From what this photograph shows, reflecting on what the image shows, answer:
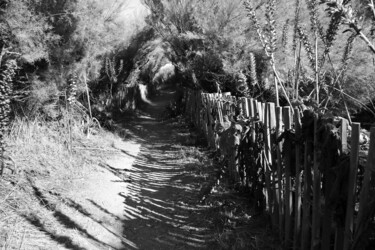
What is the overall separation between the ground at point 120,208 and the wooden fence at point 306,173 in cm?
43

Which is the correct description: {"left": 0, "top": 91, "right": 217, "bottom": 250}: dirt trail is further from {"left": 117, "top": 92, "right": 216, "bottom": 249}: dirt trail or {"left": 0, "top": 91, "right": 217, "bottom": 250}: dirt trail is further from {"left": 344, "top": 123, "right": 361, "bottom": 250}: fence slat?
{"left": 344, "top": 123, "right": 361, "bottom": 250}: fence slat

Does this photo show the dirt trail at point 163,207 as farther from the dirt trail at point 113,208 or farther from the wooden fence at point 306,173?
the wooden fence at point 306,173

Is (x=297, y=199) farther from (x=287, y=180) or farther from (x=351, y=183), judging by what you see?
(x=351, y=183)

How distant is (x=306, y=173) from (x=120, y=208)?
2794 millimetres

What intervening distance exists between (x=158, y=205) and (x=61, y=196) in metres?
1.36

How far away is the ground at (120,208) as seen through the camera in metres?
3.56

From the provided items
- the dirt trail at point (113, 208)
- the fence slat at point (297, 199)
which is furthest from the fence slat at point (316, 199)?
the dirt trail at point (113, 208)

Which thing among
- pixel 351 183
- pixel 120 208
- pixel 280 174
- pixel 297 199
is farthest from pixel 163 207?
pixel 351 183

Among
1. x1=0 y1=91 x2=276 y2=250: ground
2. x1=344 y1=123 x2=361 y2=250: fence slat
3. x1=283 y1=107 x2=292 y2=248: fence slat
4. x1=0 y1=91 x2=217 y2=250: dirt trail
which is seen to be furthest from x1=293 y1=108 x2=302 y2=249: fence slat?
x1=0 y1=91 x2=217 y2=250: dirt trail

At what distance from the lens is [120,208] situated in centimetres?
459

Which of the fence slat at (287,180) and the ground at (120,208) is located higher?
the fence slat at (287,180)

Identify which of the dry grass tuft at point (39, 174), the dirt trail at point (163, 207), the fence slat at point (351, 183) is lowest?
the dirt trail at point (163, 207)

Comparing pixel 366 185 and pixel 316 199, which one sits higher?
pixel 366 185

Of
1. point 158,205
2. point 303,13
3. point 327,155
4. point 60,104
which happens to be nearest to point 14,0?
point 60,104
